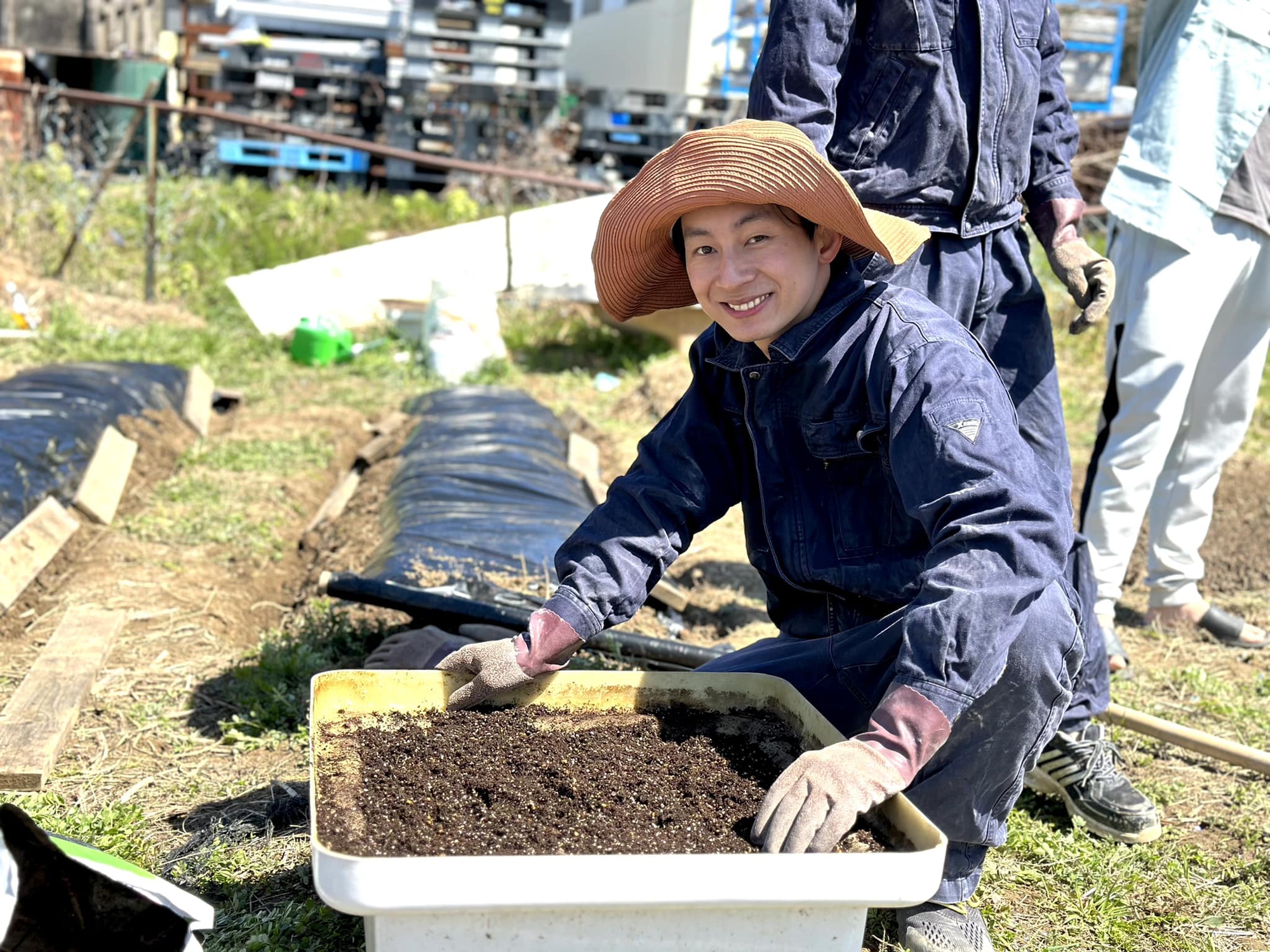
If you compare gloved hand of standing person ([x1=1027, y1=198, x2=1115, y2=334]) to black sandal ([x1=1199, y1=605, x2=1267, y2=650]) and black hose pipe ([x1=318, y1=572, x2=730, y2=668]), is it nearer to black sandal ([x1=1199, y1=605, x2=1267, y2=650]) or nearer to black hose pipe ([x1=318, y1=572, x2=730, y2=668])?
black hose pipe ([x1=318, y1=572, x2=730, y2=668])

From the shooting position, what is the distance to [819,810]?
1.61 meters

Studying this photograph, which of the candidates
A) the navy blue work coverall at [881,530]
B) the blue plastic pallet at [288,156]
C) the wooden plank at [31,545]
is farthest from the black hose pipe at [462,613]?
the blue plastic pallet at [288,156]

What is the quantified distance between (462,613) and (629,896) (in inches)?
64.7

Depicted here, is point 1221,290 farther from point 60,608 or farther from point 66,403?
point 66,403

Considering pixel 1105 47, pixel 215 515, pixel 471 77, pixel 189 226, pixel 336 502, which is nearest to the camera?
pixel 215 515

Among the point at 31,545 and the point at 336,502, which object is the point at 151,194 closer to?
the point at 336,502

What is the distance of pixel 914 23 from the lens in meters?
2.49

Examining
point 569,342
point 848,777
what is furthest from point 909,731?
point 569,342

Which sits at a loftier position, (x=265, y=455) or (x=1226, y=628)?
(x=1226, y=628)

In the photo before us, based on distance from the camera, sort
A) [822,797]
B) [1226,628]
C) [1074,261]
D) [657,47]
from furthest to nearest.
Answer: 1. [657,47]
2. [1226,628]
3. [1074,261]
4. [822,797]

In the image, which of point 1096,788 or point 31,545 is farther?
point 31,545

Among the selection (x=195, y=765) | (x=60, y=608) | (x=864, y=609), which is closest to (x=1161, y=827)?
(x=864, y=609)

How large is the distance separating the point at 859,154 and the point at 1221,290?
1550mm

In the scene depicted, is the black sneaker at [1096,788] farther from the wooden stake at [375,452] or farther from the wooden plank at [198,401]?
the wooden plank at [198,401]
